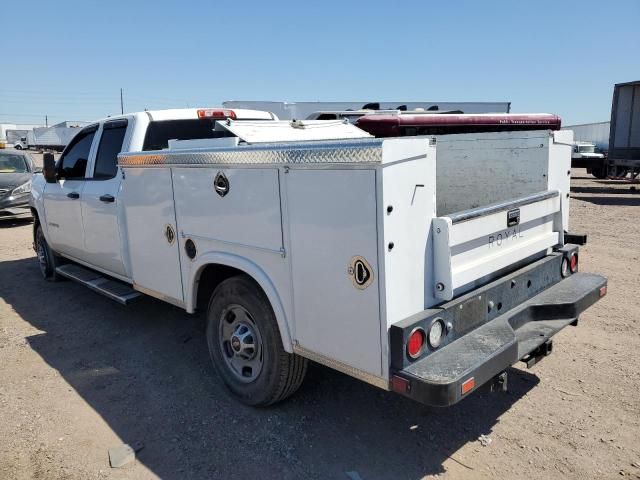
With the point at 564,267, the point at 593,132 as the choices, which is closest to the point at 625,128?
the point at 564,267

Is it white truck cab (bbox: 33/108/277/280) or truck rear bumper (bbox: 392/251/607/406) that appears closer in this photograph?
truck rear bumper (bbox: 392/251/607/406)

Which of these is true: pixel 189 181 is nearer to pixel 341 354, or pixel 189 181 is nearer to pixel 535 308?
pixel 341 354

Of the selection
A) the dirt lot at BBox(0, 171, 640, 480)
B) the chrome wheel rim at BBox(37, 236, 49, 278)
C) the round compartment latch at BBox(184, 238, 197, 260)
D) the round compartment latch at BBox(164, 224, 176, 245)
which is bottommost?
the dirt lot at BBox(0, 171, 640, 480)

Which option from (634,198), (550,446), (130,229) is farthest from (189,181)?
(634,198)

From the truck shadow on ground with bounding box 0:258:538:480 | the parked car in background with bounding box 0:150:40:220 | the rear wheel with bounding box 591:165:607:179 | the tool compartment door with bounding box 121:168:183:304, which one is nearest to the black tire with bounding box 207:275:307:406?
the truck shadow on ground with bounding box 0:258:538:480

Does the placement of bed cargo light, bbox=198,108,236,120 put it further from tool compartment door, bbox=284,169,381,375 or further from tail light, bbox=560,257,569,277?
tail light, bbox=560,257,569,277

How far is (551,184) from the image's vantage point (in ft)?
13.1

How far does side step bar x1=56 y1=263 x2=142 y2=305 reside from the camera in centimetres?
497

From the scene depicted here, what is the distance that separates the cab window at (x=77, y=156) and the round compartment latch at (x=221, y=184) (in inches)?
112

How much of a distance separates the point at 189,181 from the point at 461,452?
257 cm

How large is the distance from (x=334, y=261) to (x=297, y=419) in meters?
1.40

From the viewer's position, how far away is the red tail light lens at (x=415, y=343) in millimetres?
2693

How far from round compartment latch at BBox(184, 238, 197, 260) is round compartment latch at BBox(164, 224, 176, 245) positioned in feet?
0.60

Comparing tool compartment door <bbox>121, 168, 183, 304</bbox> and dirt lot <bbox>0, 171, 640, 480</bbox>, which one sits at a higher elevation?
tool compartment door <bbox>121, 168, 183, 304</bbox>
